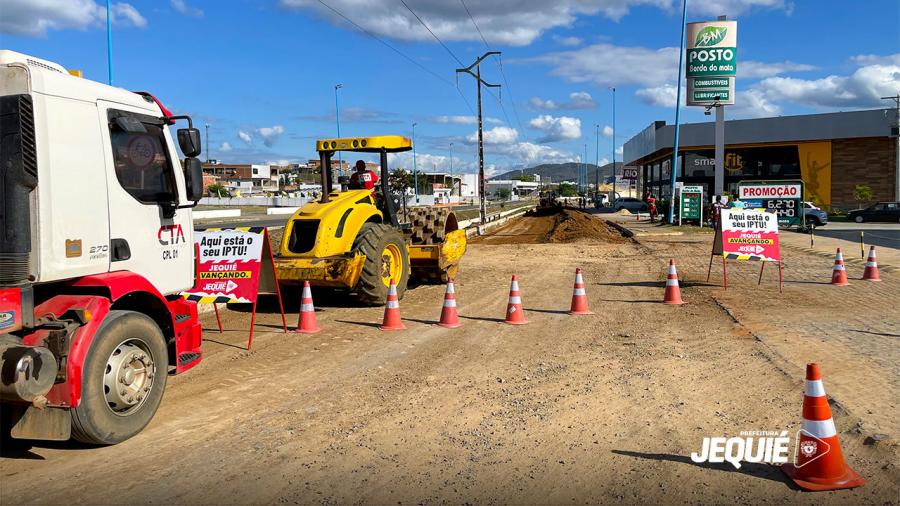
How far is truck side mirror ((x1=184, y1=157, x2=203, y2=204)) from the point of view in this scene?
6.04 metres

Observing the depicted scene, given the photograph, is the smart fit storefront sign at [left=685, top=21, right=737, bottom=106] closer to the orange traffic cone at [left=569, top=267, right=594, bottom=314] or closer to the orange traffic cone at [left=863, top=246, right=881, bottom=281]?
the orange traffic cone at [left=863, top=246, right=881, bottom=281]

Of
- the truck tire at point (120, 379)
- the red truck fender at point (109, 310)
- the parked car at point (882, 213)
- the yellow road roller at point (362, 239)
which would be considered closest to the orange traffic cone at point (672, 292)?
the yellow road roller at point (362, 239)

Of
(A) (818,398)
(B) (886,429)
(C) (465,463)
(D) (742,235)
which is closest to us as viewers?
(A) (818,398)

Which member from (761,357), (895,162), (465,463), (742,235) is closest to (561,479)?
(465,463)

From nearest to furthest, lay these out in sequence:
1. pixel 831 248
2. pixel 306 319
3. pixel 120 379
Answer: pixel 120 379
pixel 306 319
pixel 831 248

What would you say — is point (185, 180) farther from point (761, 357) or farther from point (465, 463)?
point (761, 357)

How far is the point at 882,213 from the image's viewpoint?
39.6 meters

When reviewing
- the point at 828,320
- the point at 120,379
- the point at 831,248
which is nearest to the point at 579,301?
the point at 828,320

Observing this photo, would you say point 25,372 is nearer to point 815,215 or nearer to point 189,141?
point 189,141

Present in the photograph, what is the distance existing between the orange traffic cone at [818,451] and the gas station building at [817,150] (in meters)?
46.3

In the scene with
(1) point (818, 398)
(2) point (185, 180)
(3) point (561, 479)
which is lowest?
(3) point (561, 479)

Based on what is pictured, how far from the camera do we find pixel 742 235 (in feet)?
41.5

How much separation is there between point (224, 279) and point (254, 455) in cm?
387

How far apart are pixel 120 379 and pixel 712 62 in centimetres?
3611
